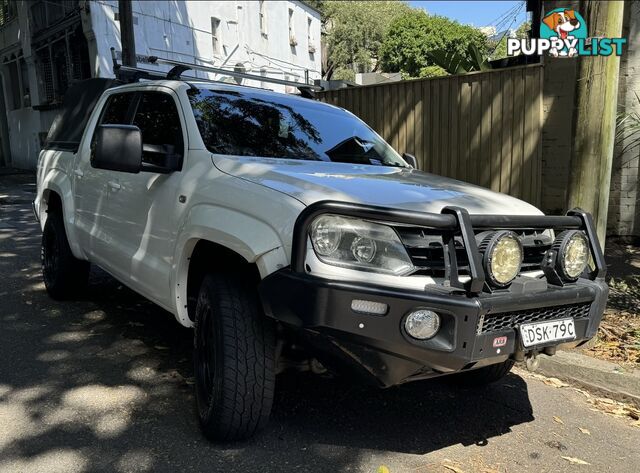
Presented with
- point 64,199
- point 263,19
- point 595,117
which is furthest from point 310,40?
point 595,117

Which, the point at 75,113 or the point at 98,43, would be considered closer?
the point at 75,113

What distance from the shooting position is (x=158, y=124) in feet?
12.6

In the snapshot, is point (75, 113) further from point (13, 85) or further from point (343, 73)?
point (343, 73)

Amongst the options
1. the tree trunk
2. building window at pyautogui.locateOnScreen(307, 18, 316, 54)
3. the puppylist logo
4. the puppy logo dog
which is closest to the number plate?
the tree trunk

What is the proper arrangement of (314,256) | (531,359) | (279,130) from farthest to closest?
(279,130) → (531,359) → (314,256)

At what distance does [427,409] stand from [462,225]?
152cm

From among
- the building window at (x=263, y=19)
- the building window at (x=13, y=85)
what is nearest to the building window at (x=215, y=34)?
the building window at (x=263, y=19)

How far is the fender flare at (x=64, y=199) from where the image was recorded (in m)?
4.76

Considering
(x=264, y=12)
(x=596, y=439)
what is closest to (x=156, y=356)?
(x=596, y=439)

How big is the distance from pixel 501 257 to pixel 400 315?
53 cm

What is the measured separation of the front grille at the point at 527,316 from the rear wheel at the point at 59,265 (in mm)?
3765

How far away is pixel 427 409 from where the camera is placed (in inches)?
137

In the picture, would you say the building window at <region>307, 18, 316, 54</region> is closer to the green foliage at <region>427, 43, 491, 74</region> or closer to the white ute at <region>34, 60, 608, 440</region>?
the green foliage at <region>427, 43, 491, 74</region>

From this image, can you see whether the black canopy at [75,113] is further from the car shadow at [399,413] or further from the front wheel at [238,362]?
the car shadow at [399,413]
